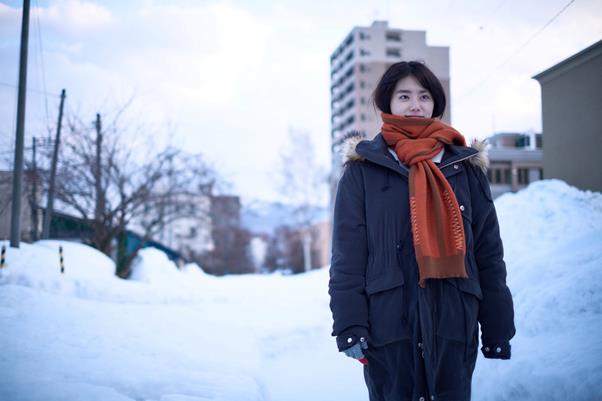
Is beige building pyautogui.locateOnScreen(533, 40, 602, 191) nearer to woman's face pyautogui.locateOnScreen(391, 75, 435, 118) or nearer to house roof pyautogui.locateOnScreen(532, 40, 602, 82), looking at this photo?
house roof pyautogui.locateOnScreen(532, 40, 602, 82)

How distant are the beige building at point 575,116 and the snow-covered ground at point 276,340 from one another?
349 millimetres

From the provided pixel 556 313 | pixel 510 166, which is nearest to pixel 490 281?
pixel 556 313

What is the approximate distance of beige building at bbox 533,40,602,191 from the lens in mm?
5121

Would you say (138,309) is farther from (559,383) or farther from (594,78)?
(594,78)

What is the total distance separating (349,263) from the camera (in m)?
1.88

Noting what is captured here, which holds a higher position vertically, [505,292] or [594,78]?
[594,78]

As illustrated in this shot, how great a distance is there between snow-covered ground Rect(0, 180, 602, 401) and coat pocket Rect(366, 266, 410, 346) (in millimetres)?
1637

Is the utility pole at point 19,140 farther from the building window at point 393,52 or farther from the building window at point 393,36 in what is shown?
the building window at point 393,36

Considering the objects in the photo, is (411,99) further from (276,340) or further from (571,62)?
(571,62)

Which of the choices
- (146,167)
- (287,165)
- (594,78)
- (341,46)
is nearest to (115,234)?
(146,167)

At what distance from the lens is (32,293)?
6.09 metres

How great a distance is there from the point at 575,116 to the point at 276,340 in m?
5.28

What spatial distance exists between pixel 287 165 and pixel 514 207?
20.7 metres

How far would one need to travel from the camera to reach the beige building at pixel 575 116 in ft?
16.8
